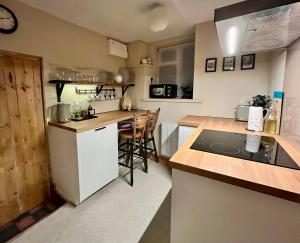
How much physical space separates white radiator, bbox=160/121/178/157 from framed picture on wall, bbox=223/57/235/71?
44.7 inches

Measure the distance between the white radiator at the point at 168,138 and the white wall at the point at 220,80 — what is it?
21.8 inches

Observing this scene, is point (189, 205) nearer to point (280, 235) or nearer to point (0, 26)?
point (280, 235)

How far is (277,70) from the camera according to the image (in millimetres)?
1797

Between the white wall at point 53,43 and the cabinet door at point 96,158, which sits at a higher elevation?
the white wall at point 53,43

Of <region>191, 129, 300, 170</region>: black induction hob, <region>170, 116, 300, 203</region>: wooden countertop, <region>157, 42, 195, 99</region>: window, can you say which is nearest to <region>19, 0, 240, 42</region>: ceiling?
<region>157, 42, 195, 99</region>: window

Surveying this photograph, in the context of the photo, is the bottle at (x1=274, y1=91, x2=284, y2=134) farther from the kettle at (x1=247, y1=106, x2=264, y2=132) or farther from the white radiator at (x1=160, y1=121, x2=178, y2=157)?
the white radiator at (x1=160, y1=121, x2=178, y2=157)

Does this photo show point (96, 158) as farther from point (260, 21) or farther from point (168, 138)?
point (260, 21)

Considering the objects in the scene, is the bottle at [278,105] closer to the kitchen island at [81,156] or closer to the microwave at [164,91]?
the microwave at [164,91]

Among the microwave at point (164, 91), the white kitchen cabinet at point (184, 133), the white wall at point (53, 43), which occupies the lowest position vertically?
the white kitchen cabinet at point (184, 133)

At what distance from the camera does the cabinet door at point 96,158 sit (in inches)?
72.4

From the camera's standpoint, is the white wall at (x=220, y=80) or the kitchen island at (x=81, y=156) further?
the white wall at (x=220, y=80)

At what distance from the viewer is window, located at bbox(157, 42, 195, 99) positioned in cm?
296

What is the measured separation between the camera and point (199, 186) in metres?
0.88

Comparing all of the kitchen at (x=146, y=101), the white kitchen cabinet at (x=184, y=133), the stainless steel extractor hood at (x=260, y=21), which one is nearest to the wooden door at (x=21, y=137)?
the kitchen at (x=146, y=101)
